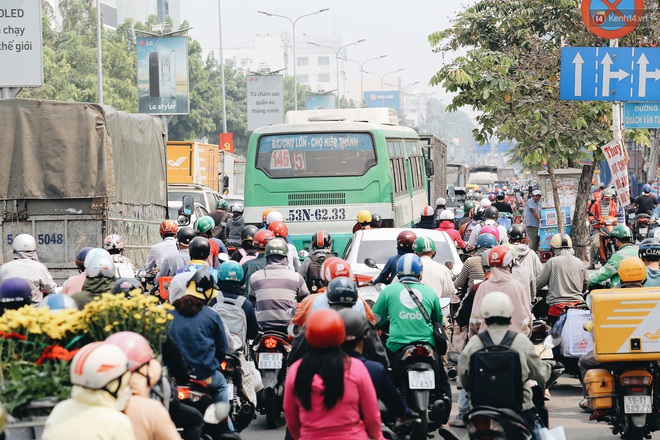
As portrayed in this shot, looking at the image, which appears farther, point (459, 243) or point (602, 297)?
point (459, 243)

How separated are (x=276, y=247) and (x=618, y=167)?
803 centimetres

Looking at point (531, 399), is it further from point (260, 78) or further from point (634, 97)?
point (260, 78)

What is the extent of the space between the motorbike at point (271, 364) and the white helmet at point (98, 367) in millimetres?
4901

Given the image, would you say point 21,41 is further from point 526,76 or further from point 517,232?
point 517,232

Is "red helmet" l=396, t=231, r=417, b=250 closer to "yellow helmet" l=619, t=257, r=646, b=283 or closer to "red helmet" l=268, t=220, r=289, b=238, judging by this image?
"red helmet" l=268, t=220, r=289, b=238

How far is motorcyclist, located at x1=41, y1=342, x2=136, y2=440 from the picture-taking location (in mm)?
4629

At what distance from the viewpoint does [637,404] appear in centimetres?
833

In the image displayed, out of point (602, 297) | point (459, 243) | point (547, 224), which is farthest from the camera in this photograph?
point (547, 224)

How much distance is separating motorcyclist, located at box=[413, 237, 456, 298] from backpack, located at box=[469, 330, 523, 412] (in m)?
3.66

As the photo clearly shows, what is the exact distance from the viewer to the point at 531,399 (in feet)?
23.2

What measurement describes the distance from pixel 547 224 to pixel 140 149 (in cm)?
1056

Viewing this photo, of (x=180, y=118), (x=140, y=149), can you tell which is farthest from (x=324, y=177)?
(x=180, y=118)

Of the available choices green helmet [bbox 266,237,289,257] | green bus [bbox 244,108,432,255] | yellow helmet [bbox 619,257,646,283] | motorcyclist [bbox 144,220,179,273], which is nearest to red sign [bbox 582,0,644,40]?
green bus [bbox 244,108,432,255]

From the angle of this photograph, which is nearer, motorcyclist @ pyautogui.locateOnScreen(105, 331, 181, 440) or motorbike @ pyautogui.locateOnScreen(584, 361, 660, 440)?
motorcyclist @ pyautogui.locateOnScreen(105, 331, 181, 440)
